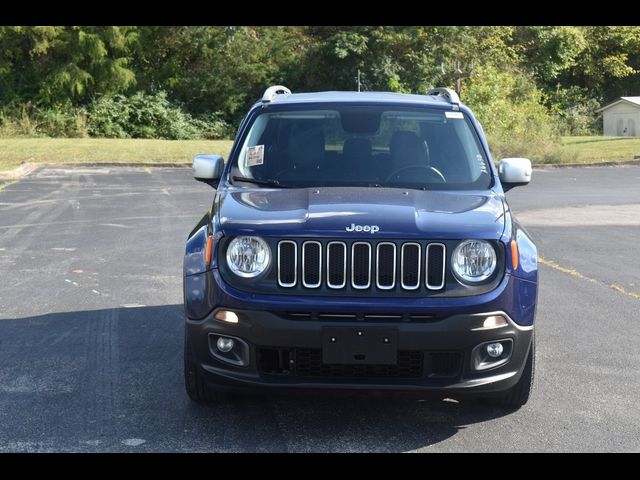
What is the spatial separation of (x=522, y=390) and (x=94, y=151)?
26.1 meters

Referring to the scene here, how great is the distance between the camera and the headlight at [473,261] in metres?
4.82

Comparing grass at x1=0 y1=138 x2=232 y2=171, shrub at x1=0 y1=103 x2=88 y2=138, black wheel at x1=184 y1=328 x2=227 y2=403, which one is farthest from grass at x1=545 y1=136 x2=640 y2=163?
black wheel at x1=184 y1=328 x2=227 y2=403

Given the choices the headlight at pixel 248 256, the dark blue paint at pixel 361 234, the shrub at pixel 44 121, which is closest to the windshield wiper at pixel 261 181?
the dark blue paint at pixel 361 234

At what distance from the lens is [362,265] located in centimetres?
480

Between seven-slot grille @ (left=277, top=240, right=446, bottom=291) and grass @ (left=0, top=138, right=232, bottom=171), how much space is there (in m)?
21.0

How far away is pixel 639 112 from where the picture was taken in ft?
160

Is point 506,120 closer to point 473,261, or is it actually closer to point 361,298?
point 473,261

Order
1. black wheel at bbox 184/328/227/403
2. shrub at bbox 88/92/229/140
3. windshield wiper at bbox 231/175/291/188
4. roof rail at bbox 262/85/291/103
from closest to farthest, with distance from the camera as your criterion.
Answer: black wheel at bbox 184/328/227/403 → windshield wiper at bbox 231/175/291/188 → roof rail at bbox 262/85/291/103 → shrub at bbox 88/92/229/140

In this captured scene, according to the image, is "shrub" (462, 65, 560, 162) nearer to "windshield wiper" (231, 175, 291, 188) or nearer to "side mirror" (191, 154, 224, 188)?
"side mirror" (191, 154, 224, 188)

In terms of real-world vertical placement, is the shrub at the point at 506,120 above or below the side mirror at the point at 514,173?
below

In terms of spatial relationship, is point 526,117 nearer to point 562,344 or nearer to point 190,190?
point 190,190

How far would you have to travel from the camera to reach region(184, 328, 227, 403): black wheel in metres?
5.17

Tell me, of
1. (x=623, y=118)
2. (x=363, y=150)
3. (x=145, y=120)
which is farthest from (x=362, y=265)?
(x=623, y=118)

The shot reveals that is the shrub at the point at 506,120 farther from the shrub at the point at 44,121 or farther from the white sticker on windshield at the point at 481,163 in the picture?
the white sticker on windshield at the point at 481,163
